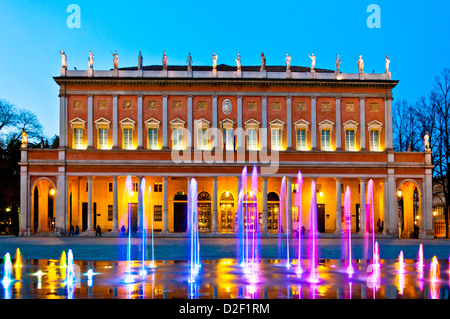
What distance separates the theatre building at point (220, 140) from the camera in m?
45.5

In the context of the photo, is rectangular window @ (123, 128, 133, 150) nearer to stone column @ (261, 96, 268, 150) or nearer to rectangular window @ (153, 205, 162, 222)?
rectangular window @ (153, 205, 162, 222)

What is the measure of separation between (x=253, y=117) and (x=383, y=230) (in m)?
15.2

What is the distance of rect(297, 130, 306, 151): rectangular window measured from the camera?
4675cm

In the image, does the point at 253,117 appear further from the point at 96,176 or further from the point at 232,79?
the point at 96,176

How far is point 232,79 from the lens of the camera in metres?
46.4

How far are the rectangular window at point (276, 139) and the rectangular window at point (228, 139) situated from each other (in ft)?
12.1

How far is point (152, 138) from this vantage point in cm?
4653

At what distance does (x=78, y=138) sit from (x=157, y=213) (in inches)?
389

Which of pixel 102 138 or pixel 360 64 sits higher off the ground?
pixel 360 64

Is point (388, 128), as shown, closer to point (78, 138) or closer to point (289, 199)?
point (289, 199)

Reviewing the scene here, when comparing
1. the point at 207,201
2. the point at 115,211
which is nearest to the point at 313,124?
the point at 207,201

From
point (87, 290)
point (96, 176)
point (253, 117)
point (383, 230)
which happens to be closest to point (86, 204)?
point (96, 176)

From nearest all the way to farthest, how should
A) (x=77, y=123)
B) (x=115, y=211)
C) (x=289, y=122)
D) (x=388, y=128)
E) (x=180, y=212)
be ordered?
(x=115, y=211) < (x=77, y=123) < (x=289, y=122) < (x=388, y=128) < (x=180, y=212)

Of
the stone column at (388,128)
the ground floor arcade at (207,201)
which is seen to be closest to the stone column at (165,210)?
the ground floor arcade at (207,201)
